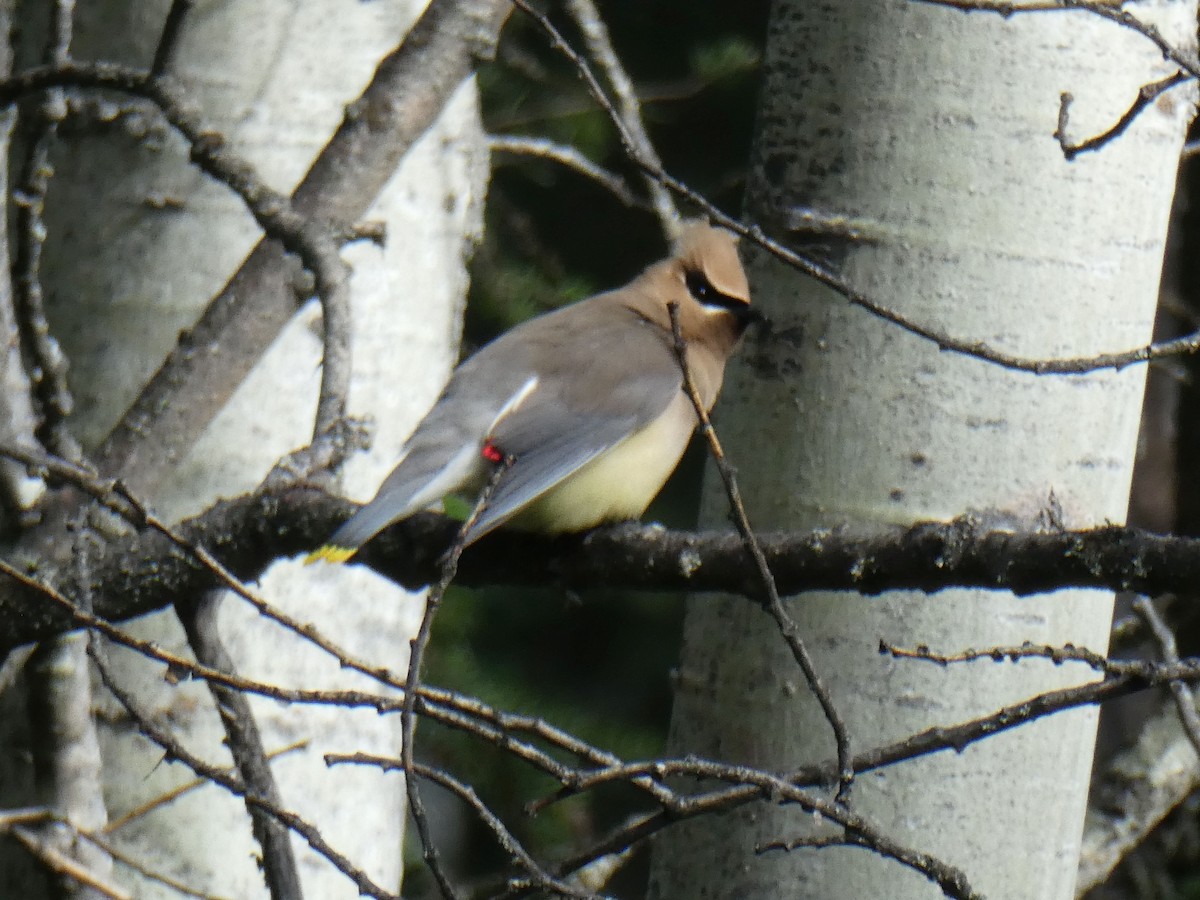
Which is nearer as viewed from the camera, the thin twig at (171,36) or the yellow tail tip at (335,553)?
the yellow tail tip at (335,553)

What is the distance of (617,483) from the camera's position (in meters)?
2.99

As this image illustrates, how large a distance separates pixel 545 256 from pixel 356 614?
2469 mm

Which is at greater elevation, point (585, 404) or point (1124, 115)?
point (1124, 115)

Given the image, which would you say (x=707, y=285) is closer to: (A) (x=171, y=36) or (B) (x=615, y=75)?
(B) (x=615, y=75)

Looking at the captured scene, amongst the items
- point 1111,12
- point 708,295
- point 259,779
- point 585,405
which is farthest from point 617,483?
point 1111,12

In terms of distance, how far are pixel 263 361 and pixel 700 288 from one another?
0.87 meters

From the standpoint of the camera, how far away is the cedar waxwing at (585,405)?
2.81 metres

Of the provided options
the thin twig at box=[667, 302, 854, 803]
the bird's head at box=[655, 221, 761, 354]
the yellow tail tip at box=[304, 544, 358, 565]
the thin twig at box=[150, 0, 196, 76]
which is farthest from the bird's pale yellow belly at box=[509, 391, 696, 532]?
the thin twig at box=[667, 302, 854, 803]

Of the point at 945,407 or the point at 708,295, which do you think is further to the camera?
the point at 708,295

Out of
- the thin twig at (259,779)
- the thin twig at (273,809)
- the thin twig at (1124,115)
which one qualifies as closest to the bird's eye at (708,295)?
the thin twig at (1124,115)

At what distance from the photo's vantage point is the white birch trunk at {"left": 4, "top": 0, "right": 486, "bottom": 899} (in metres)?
3.10

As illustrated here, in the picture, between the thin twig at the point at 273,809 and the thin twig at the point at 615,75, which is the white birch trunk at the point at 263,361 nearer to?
the thin twig at the point at 615,75

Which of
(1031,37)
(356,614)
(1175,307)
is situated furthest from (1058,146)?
(1175,307)

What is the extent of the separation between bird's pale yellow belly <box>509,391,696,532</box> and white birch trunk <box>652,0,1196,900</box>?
0.38 meters
